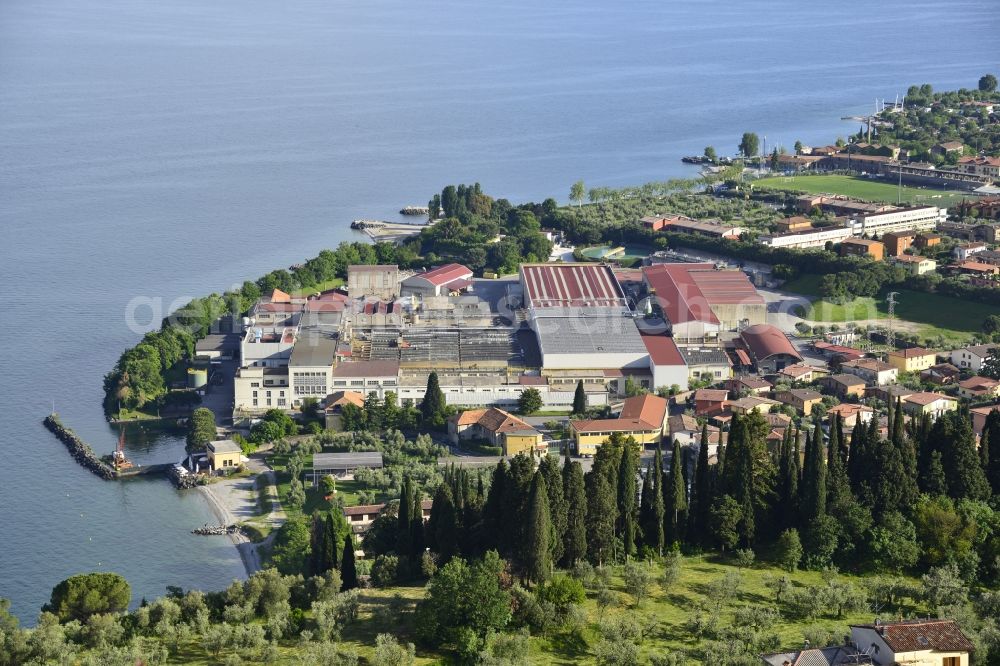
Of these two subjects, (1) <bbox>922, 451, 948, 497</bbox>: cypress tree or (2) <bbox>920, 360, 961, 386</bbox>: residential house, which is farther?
(2) <bbox>920, 360, 961, 386</bbox>: residential house

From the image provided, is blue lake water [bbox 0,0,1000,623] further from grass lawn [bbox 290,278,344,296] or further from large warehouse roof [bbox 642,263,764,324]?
large warehouse roof [bbox 642,263,764,324]

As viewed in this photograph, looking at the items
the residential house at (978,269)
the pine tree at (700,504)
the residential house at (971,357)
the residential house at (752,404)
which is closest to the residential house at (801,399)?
the residential house at (752,404)

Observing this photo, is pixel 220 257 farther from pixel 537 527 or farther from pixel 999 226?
pixel 537 527

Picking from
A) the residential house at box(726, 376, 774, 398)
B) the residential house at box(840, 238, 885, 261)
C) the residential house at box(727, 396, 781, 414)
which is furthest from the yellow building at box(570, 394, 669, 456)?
the residential house at box(840, 238, 885, 261)

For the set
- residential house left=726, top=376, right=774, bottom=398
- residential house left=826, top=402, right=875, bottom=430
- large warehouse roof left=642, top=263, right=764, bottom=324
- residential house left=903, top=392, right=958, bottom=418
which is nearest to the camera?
residential house left=826, top=402, right=875, bottom=430

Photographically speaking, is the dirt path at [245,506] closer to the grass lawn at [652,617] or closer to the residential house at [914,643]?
the grass lawn at [652,617]

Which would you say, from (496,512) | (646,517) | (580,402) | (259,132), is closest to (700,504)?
(646,517)
